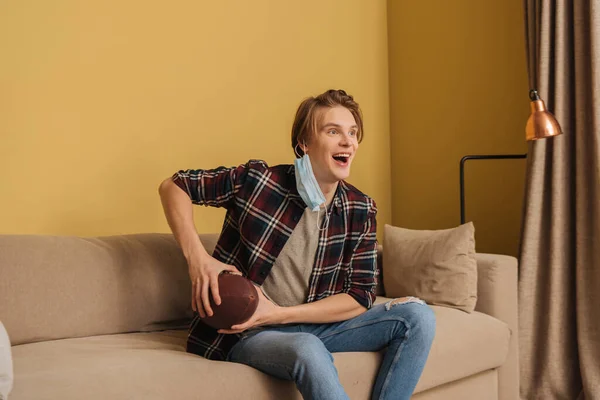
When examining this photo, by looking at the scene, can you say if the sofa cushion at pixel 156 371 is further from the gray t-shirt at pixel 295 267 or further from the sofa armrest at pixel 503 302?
the sofa armrest at pixel 503 302

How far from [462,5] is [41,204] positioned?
2388 mm

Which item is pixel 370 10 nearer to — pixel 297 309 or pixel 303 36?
pixel 303 36

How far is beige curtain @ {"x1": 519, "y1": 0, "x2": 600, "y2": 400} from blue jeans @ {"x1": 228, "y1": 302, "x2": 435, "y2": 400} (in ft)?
4.06

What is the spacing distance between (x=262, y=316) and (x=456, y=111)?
2316 millimetres

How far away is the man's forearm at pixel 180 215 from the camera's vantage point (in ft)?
6.57

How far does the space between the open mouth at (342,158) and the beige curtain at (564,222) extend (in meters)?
1.36

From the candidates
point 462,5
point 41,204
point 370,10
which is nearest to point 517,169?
point 462,5

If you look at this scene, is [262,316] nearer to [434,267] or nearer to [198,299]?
[198,299]

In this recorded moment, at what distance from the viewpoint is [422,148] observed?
405 centimetres

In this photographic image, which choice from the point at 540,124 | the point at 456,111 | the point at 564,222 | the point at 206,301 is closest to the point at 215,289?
the point at 206,301

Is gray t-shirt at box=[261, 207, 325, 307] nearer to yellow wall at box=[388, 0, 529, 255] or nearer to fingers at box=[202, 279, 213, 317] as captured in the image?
fingers at box=[202, 279, 213, 317]

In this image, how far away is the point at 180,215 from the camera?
204 centimetres

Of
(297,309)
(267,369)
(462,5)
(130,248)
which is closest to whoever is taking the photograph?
(267,369)

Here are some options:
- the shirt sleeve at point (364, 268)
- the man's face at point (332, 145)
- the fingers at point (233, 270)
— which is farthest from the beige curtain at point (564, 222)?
the fingers at point (233, 270)
